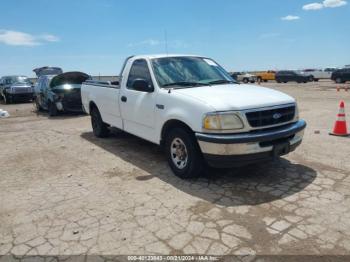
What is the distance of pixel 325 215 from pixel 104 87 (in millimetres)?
5126

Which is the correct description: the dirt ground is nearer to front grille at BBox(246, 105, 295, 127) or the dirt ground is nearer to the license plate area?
the license plate area

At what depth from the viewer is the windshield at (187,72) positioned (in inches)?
204

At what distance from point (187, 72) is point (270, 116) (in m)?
1.73

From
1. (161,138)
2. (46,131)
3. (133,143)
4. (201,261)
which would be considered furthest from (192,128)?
(46,131)

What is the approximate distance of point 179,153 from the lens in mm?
4812

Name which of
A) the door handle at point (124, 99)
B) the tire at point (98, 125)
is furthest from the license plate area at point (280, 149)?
the tire at point (98, 125)

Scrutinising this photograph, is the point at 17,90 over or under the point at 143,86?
under

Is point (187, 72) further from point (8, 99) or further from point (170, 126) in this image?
point (8, 99)

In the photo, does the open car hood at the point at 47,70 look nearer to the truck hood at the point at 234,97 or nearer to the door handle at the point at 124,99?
the door handle at the point at 124,99

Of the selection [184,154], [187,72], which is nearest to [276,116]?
[184,154]

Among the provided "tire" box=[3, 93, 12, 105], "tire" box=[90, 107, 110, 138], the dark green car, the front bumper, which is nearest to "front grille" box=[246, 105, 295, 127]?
the front bumper

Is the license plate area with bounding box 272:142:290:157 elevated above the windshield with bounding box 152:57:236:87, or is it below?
below

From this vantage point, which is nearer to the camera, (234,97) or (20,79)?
(234,97)

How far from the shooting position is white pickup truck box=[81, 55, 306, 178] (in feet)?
13.5
